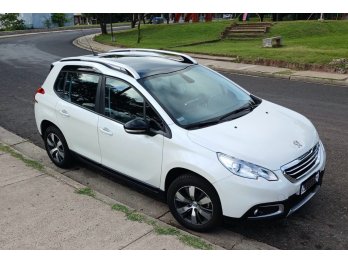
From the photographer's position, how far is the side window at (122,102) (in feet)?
15.1

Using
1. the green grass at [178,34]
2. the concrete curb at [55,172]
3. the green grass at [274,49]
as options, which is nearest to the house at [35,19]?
the green grass at [274,49]

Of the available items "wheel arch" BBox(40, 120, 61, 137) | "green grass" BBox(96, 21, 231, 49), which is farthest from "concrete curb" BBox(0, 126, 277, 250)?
"green grass" BBox(96, 21, 231, 49)

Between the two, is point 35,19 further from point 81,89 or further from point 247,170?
point 247,170

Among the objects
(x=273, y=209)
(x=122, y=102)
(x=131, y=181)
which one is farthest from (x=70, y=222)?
(x=273, y=209)

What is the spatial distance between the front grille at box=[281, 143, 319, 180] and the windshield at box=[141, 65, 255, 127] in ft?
3.20

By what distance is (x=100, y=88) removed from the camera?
5059 mm

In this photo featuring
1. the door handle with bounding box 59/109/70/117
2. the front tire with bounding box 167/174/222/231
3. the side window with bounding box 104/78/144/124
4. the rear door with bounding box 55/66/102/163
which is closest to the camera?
the front tire with bounding box 167/174/222/231

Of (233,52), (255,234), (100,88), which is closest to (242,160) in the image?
(255,234)

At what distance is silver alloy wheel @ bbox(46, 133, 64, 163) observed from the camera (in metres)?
5.89

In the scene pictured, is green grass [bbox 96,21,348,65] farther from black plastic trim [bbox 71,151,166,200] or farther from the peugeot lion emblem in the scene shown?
black plastic trim [bbox 71,151,166,200]

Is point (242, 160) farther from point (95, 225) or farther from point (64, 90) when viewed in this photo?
point (64, 90)

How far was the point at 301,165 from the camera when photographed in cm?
399

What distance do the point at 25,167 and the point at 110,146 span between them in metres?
1.82

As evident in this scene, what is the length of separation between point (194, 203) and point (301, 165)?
1147mm
